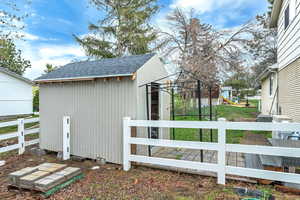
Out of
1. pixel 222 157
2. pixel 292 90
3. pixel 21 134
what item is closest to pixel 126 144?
pixel 222 157

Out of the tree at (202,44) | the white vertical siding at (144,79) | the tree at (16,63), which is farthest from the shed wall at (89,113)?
the tree at (16,63)

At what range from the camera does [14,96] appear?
15.4 metres

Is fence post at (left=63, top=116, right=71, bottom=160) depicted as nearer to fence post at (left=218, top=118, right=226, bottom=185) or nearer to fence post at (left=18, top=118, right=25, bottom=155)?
fence post at (left=18, top=118, right=25, bottom=155)

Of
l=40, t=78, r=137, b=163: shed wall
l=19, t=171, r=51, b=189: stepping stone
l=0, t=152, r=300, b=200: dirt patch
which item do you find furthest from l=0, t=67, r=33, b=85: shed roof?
l=19, t=171, r=51, b=189: stepping stone

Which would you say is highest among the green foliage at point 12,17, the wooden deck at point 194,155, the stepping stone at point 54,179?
the green foliage at point 12,17

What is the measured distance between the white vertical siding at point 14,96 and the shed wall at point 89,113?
12525 mm

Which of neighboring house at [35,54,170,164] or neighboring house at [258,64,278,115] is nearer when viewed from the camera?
neighboring house at [35,54,170,164]

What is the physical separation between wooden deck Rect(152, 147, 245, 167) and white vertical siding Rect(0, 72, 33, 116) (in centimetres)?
1529

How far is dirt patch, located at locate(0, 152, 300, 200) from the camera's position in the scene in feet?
9.53

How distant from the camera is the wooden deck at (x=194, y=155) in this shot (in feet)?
14.2

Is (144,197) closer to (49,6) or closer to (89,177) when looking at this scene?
(89,177)

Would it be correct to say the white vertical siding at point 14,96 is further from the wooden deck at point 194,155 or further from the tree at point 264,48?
the tree at point 264,48

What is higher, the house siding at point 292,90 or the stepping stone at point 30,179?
the house siding at point 292,90

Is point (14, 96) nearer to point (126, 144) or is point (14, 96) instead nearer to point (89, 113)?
point (89, 113)
